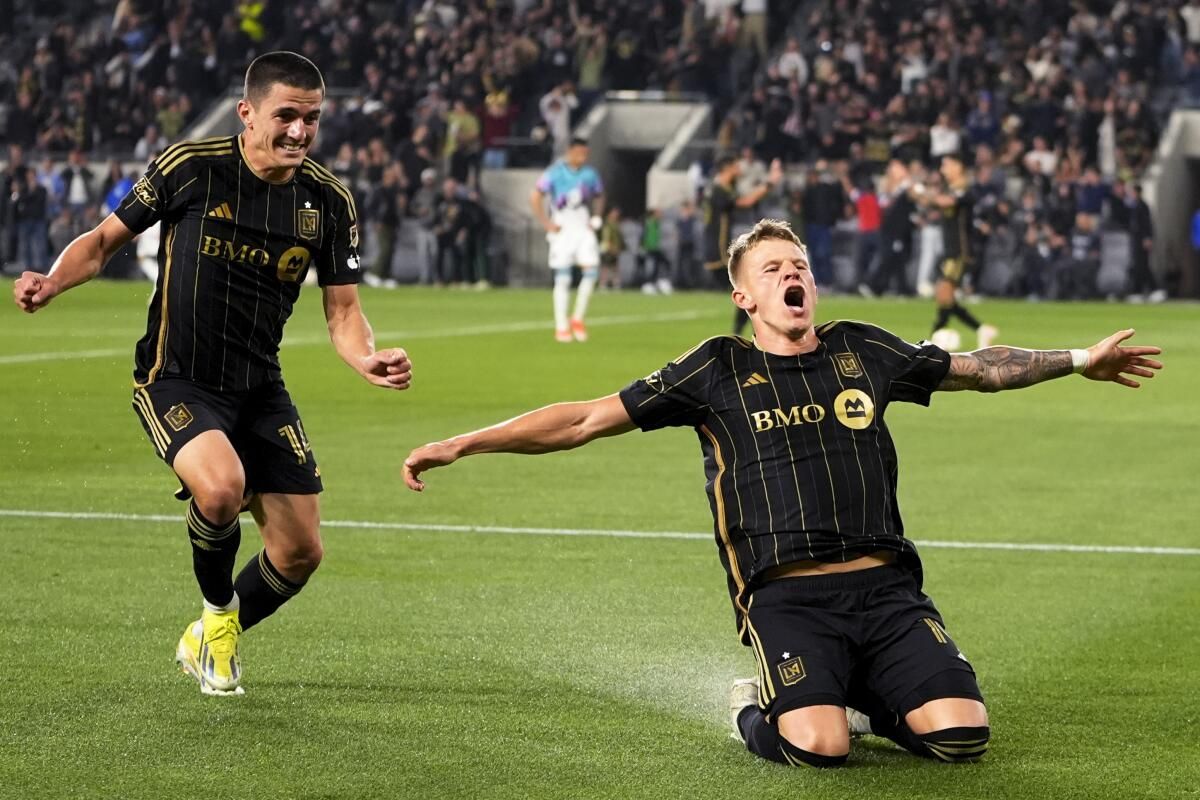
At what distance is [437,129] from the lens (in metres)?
41.6

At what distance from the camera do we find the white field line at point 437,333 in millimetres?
20250

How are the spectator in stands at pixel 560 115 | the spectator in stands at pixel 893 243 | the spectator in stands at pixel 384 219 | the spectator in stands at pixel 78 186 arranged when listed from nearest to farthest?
the spectator in stands at pixel 893 243
the spectator in stands at pixel 384 219
the spectator in stands at pixel 560 115
the spectator in stands at pixel 78 186

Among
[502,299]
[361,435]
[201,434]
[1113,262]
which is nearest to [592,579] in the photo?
[201,434]

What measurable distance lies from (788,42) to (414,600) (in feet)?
110

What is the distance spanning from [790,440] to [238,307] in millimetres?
1953

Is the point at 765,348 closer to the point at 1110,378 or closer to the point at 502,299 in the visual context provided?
the point at 1110,378

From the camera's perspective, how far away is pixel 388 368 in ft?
21.2

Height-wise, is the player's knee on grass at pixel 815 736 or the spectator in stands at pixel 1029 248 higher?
the player's knee on grass at pixel 815 736

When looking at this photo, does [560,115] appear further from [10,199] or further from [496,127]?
[10,199]

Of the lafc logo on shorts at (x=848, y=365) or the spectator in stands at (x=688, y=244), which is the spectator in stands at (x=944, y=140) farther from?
the lafc logo on shorts at (x=848, y=365)

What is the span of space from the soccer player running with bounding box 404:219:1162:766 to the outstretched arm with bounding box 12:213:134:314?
1.53 metres

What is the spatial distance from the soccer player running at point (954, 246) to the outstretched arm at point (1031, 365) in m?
16.6

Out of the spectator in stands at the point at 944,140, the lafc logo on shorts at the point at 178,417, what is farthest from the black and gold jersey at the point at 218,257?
the spectator in stands at the point at 944,140

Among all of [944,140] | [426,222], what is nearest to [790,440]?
[944,140]
